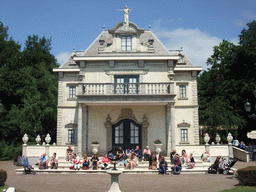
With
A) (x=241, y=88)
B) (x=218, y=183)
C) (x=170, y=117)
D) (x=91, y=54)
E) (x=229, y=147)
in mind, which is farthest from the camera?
(x=241, y=88)

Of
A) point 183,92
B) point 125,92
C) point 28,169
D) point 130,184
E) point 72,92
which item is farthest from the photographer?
point 72,92

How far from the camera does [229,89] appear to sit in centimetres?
3309

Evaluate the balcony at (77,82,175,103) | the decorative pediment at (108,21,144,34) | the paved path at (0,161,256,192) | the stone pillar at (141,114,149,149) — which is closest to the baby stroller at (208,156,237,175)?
the paved path at (0,161,256,192)

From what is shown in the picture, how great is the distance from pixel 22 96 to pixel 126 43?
16950 mm

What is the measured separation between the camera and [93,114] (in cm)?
2456

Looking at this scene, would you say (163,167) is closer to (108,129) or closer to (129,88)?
(129,88)

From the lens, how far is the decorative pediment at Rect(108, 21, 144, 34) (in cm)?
2462

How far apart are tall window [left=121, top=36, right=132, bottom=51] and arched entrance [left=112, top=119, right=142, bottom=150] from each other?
20.7 feet

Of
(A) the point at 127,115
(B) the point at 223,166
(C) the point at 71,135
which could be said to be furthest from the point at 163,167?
(C) the point at 71,135

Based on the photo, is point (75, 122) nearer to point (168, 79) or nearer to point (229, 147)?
point (168, 79)

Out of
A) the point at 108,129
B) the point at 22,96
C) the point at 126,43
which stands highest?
the point at 126,43

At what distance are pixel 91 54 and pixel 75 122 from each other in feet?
21.1

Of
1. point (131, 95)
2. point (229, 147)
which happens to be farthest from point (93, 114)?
point (229, 147)

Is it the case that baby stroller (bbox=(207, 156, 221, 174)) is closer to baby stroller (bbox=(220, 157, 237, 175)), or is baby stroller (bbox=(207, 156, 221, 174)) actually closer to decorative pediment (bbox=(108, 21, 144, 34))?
baby stroller (bbox=(220, 157, 237, 175))
